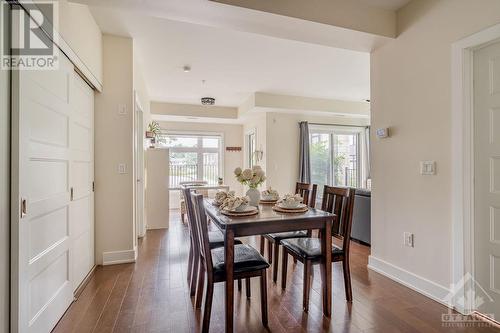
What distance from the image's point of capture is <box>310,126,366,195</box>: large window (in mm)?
6645

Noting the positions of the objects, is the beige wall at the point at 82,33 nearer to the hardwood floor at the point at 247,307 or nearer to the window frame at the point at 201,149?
the hardwood floor at the point at 247,307

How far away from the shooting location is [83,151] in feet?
8.34

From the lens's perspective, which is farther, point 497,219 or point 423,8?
point 423,8

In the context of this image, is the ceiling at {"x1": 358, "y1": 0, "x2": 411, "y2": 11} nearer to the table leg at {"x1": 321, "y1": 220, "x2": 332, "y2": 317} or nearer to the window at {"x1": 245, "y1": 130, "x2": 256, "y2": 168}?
the table leg at {"x1": 321, "y1": 220, "x2": 332, "y2": 317}

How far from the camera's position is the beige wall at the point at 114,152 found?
296cm

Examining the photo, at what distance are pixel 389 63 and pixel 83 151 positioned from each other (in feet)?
10.6

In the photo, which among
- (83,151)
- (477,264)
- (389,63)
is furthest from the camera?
(389,63)

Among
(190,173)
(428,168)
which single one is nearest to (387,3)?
(428,168)

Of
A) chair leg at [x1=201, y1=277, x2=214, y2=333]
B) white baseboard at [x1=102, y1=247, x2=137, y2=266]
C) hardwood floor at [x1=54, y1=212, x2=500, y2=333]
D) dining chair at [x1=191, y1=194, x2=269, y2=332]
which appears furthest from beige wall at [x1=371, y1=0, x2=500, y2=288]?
white baseboard at [x1=102, y1=247, x2=137, y2=266]

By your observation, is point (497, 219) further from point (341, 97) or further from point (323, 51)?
point (341, 97)

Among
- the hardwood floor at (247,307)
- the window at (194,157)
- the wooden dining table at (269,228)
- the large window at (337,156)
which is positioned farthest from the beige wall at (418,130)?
the window at (194,157)

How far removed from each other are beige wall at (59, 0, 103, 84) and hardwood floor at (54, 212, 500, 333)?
2120 mm

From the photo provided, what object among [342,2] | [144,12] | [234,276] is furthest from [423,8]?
[234,276]

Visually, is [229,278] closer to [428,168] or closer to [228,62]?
[428,168]
